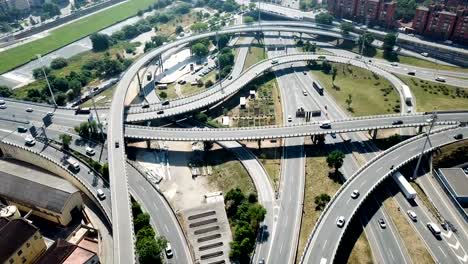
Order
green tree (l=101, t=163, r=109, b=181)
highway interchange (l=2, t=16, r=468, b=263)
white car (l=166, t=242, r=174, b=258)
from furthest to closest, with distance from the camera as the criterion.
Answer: green tree (l=101, t=163, r=109, b=181), highway interchange (l=2, t=16, r=468, b=263), white car (l=166, t=242, r=174, b=258)

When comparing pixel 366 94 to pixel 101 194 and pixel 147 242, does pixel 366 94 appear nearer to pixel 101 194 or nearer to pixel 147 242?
pixel 147 242

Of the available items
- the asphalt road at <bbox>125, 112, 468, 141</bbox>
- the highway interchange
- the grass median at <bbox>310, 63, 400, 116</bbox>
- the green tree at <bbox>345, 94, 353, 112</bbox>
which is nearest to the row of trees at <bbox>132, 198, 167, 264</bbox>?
the highway interchange

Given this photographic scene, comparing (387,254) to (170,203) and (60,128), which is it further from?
(60,128)

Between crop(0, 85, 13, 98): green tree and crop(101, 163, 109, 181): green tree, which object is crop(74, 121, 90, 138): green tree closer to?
crop(101, 163, 109, 181): green tree

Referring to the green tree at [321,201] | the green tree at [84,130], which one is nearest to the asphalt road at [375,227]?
the green tree at [321,201]

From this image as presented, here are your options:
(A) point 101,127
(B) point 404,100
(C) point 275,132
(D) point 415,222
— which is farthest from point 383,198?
(A) point 101,127

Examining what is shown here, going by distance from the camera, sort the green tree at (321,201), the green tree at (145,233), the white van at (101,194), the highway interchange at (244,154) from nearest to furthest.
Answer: the green tree at (145,233), the highway interchange at (244,154), the green tree at (321,201), the white van at (101,194)

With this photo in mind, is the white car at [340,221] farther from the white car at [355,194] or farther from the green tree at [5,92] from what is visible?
the green tree at [5,92]
